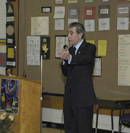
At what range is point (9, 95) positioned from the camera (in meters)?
4.06

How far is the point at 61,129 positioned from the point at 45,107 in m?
0.74

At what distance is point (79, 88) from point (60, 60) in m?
2.37

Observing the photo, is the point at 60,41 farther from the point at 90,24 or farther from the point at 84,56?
the point at 84,56

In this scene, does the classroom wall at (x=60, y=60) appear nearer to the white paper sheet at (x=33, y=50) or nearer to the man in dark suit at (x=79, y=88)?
the white paper sheet at (x=33, y=50)

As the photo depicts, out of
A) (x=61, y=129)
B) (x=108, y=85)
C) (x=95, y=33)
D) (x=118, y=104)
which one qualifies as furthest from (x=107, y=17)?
(x=61, y=129)

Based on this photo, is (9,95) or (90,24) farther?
(90,24)

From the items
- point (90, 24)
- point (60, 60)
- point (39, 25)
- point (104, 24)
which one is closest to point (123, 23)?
point (104, 24)

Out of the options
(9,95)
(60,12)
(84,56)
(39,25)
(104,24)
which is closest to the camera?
(84,56)

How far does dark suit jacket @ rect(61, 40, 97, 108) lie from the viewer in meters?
2.83

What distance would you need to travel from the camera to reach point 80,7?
16.3 feet

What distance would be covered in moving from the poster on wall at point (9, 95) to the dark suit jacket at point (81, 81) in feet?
4.22

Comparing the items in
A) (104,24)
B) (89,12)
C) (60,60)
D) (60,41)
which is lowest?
(60,60)

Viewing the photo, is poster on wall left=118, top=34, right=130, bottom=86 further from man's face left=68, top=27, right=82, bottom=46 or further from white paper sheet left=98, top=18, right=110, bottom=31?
man's face left=68, top=27, right=82, bottom=46

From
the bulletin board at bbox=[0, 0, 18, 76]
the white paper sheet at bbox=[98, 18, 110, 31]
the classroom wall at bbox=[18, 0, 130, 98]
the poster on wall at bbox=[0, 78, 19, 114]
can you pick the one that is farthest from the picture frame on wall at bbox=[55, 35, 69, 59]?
the poster on wall at bbox=[0, 78, 19, 114]
